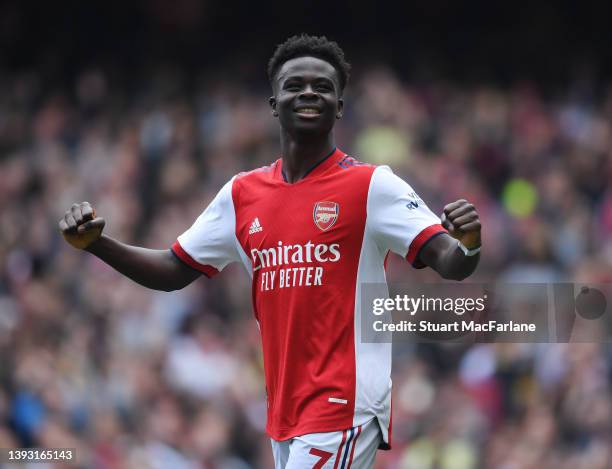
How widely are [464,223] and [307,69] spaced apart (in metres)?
1.03

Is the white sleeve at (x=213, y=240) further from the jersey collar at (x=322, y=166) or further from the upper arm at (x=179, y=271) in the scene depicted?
the jersey collar at (x=322, y=166)

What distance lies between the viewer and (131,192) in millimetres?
11383

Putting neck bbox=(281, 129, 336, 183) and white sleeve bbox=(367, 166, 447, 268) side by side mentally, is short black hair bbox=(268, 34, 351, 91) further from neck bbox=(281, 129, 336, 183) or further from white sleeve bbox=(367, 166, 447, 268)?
white sleeve bbox=(367, 166, 447, 268)

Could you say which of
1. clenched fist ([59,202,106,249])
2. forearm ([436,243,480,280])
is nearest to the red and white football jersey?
forearm ([436,243,480,280])

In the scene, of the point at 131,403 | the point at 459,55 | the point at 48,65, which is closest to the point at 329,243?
the point at 131,403

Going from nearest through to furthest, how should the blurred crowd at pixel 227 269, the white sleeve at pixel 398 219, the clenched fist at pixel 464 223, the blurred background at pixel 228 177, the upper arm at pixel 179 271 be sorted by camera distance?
the clenched fist at pixel 464 223, the white sleeve at pixel 398 219, the upper arm at pixel 179 271, the blurred crowd at pixel 227 269, the blurred background at pixel 228 177

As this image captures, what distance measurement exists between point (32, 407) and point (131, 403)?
2.80ft

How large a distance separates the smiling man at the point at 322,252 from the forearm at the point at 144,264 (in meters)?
0.03

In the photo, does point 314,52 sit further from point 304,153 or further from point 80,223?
point 80,223

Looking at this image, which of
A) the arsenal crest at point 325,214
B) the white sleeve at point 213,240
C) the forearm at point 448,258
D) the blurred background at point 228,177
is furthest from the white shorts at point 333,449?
the blurred background at point 228,177

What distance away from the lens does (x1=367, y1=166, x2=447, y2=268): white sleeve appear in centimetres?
411

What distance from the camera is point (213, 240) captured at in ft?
15.3

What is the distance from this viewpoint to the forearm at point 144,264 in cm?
455

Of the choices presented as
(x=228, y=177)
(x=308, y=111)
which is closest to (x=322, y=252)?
(x=308, y=111)
